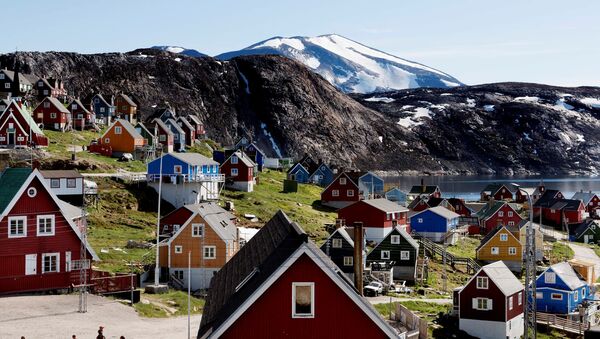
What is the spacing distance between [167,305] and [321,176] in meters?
93.2

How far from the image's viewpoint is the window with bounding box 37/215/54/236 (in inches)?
1760

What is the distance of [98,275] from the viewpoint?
46625mm

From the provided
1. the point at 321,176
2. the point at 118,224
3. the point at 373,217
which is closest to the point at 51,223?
the point at 118,224

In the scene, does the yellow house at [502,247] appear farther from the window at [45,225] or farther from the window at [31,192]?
the window at [31,192]

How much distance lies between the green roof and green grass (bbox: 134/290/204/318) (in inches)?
375

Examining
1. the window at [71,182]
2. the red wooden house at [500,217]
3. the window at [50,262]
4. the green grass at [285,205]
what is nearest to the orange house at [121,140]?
the green grass at [285,205]

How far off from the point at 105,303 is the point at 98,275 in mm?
4697

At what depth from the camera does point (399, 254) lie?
66062 millimetres

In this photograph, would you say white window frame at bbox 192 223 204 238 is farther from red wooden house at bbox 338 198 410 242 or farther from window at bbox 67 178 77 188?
red wooden house at bbox 338 198 410 242

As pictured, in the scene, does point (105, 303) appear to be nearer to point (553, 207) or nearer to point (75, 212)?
point (75, 212)

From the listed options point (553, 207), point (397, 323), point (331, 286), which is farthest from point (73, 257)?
point (553, 207)

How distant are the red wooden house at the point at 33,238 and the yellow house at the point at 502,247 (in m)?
44.8

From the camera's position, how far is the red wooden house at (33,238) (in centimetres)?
4369

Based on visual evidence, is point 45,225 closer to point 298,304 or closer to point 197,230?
point 197,230
